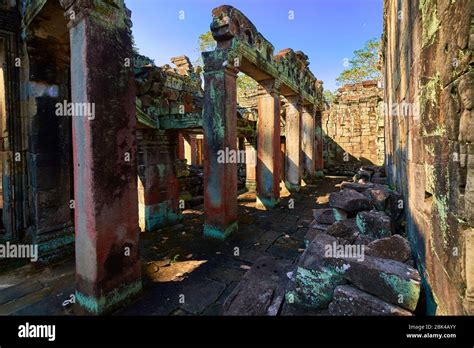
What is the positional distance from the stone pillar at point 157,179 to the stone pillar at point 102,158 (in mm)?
2919

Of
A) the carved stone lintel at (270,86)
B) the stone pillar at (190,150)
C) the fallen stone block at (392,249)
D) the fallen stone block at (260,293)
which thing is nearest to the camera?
the fallen stone block at (392,249)

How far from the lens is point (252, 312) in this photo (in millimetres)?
2400

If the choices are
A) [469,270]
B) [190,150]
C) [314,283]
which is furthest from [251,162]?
[469,270]

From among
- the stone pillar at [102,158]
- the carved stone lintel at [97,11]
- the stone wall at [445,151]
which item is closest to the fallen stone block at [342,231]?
the stone wall at [445,151]

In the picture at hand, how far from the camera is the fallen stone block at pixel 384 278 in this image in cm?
173

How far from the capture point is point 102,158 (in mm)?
2859

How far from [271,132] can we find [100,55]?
544 cm

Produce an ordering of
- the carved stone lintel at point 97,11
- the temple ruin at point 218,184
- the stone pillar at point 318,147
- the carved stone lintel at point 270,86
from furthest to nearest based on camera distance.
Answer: the stone pillar at point 318,147 → the carved stone lintel at point 270,86 → the carved stone lintel at point 97,11 → the temple ruin at point 218,184

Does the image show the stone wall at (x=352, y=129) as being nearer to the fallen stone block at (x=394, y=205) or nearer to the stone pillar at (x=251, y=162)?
the stone pillar at (x=251, y=162)

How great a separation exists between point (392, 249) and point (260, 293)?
4.73 feet

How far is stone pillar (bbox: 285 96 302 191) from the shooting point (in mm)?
9734

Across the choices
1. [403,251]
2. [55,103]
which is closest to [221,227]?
[403,251]

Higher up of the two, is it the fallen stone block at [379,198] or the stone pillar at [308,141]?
the stone pillar at [308,141]
